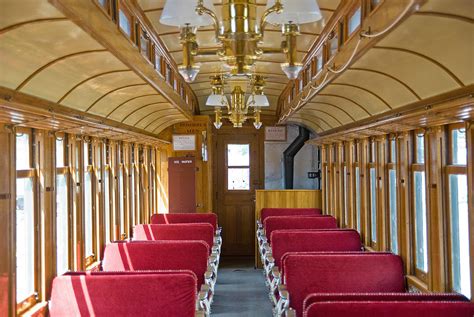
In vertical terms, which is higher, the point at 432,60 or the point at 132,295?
the point at 432,60

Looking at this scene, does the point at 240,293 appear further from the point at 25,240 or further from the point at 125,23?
the point at 125,23

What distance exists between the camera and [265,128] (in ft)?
41.4

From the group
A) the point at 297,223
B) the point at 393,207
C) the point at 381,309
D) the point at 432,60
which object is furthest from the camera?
the point at 297,223

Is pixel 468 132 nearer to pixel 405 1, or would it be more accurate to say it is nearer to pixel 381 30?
pixel 381 30

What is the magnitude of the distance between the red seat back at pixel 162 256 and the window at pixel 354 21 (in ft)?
9.19

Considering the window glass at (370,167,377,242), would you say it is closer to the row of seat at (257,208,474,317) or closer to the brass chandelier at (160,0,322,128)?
the row of seat at (257,208,474,317)

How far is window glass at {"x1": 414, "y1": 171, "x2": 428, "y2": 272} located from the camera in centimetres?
529

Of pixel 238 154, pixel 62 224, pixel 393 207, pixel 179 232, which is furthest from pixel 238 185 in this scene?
pixel 62 224

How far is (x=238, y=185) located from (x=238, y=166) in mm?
415

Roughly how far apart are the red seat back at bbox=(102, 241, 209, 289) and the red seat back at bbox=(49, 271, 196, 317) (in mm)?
1645

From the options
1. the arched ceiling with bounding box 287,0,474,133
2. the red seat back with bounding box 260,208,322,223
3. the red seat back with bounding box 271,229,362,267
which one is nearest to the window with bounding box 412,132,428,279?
the arched ceiling with bounding box 287,0,474,133

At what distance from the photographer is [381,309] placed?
3365mm

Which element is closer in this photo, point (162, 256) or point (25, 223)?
point (25, 223)

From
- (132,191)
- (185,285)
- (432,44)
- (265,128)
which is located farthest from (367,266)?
(265,128)
